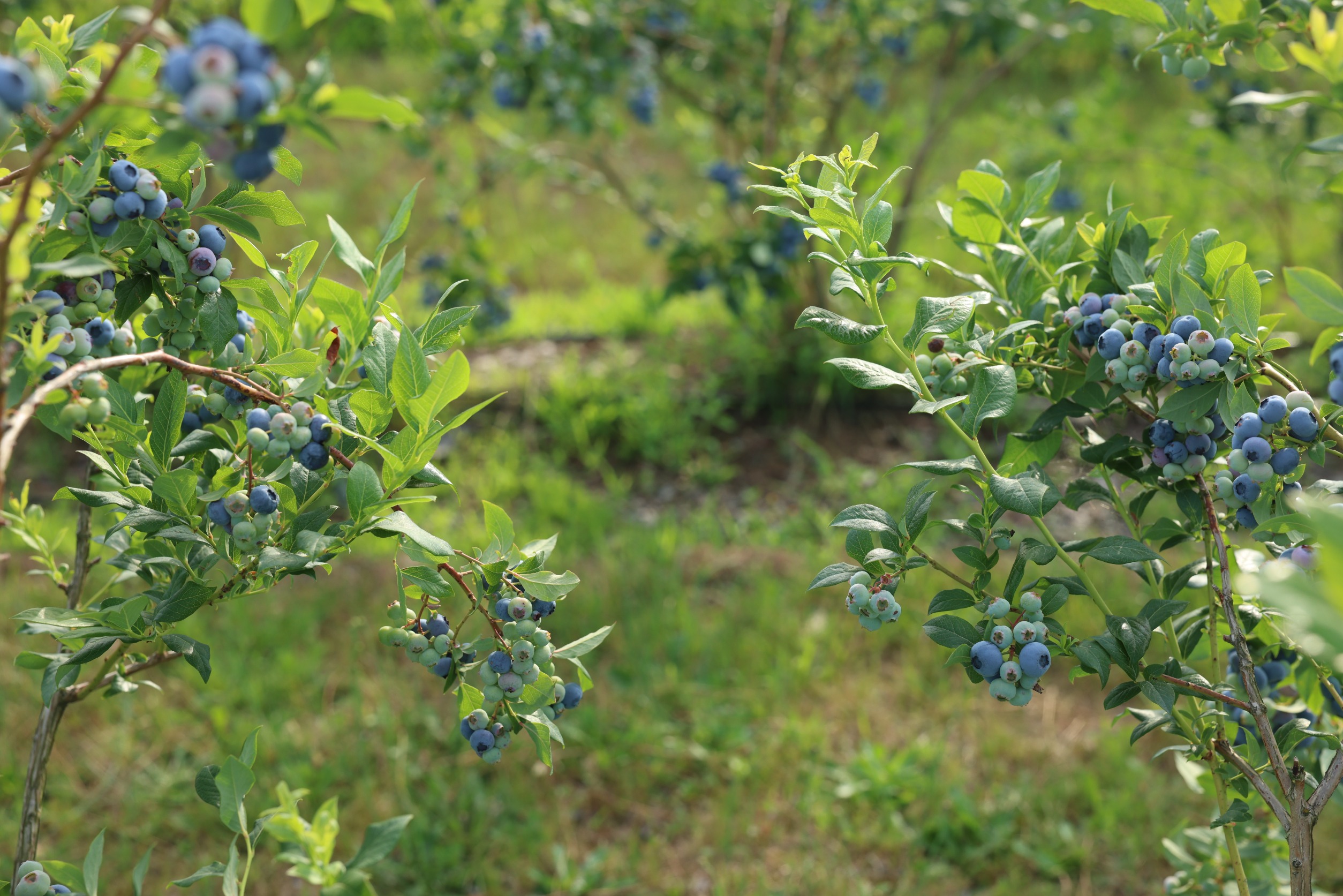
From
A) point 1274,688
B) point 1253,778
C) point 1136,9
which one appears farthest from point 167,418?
point 1274,688

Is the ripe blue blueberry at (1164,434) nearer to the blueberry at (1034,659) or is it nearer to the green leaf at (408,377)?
the blueberry at (1034,659)

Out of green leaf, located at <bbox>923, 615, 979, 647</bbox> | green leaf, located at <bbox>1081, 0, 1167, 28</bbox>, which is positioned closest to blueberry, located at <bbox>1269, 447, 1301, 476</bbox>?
green leaf, located at <bbox>923, 615, 979, 647</bbox>

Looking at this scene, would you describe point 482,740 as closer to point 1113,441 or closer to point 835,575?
point 835,575

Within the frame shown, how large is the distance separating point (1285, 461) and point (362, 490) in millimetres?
845

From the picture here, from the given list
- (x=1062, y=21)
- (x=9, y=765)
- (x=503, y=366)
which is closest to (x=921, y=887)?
(x=9, y=765)

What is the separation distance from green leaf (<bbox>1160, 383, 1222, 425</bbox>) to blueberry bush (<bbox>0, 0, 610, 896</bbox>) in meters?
0.59

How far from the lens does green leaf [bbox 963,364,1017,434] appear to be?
101cm

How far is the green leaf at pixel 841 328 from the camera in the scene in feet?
3.31

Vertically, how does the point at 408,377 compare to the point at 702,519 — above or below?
above

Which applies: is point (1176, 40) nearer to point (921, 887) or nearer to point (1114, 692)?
point (1114, 692)

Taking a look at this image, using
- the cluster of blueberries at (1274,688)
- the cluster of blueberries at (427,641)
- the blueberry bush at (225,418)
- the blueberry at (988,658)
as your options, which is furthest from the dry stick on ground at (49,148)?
the cluster of blueberries at (1274,688)

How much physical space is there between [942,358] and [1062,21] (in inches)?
176

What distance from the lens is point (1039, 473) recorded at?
106 centimetres

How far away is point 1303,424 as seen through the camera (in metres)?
0.95
